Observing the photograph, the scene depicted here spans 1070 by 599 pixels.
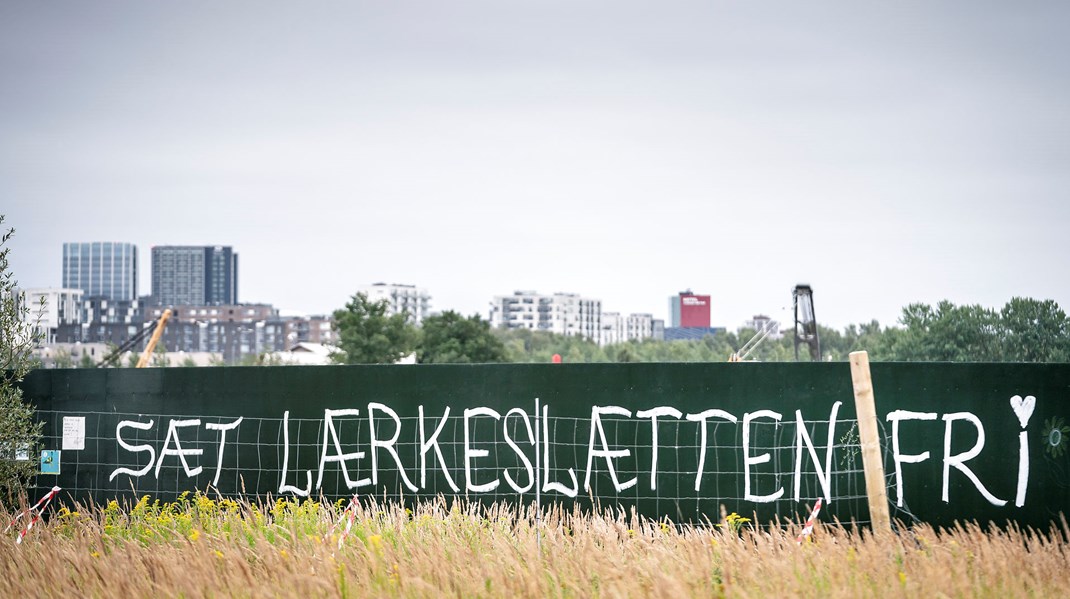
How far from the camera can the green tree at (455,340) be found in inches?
2827

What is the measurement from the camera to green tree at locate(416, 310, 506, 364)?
71.8 meters

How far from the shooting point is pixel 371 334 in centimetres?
7025

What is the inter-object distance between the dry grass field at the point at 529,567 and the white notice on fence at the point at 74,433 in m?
4.30

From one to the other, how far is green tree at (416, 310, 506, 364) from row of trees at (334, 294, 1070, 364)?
0.22 feet

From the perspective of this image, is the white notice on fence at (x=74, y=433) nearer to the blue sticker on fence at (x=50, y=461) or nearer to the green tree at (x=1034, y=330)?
the blue sticker on fence at (x=50, y=461)

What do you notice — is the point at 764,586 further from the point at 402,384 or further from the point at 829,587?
the point at 402,384

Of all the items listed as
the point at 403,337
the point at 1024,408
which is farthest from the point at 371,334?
the point at 1024,408

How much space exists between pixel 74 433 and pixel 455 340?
59.7 metres

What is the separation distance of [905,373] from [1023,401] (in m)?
1.04

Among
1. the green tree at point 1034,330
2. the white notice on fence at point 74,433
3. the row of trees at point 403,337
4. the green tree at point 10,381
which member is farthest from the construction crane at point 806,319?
the row of trees at point 403,337

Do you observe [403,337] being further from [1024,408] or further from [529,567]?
[529,567]

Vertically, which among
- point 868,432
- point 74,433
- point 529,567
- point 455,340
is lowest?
point 529,567

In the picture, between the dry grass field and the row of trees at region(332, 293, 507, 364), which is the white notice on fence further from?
the row of trees at region(332, 293, 507, 364)

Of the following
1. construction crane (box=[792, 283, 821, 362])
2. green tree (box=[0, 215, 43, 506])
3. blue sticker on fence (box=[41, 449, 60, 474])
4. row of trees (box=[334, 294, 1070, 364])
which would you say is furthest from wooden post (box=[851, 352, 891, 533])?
row of trees (box=[334, 294, 1070, 364])
